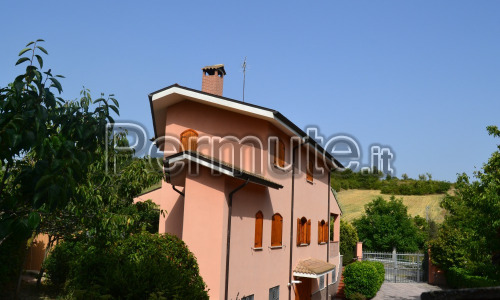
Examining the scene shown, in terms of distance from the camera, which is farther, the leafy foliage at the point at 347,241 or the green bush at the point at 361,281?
the leafy foliage at the point at 347,241

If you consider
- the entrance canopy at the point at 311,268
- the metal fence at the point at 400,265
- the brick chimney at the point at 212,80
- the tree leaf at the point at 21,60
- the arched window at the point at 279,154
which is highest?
A: the brick chimney at the point at 212,80

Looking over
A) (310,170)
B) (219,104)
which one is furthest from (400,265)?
(219,104)

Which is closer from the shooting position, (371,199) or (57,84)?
(57,84)

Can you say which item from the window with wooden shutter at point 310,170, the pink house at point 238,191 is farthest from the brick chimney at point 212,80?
the window with wooden shutter at point 310,170

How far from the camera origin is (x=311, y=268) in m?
19.6

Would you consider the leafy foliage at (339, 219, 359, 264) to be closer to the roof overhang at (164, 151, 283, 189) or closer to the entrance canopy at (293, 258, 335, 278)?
the entrance canopy at (293, 258, 335, 278)

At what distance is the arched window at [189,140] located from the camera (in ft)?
56.2

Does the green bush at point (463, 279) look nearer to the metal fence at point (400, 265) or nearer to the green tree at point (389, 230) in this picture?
the metal fence at point (400, 265)

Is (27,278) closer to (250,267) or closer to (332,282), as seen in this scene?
(250,267)

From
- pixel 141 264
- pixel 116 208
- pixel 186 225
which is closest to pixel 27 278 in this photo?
pixel 116 208

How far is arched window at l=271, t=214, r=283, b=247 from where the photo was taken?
1711 centimetres

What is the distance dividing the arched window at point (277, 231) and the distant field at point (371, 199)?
195ft

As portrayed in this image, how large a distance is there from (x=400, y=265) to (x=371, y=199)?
43669 millimetres

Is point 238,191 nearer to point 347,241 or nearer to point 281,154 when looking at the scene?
point 281,154
